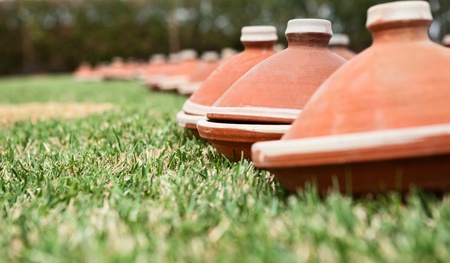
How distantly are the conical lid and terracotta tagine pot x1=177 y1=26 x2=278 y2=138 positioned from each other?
115 centimetres

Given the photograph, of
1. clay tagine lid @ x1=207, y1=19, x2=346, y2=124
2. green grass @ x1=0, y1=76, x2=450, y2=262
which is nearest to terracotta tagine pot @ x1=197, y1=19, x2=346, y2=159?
clay tagine lid @ x1=207, y1=19, x2=346, y2=124

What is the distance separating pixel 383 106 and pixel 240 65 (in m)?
1.42

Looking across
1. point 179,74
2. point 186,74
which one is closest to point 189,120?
point 186,74

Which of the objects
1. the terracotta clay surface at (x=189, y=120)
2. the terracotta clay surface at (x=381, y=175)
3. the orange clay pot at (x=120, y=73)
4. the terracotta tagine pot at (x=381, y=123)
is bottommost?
the orange clay pot at (x=120, y=73)

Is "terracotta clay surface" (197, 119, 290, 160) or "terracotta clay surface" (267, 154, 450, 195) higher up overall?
"terracotta clay surface" (267, 154, 450, 195)

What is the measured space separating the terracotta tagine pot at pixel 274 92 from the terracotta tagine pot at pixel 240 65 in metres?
0.53

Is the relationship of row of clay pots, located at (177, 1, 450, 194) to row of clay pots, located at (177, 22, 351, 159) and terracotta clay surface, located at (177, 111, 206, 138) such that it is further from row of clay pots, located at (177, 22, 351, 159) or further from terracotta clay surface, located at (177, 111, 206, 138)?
terracotta clay surface, located at (177, 111, 206, 138)

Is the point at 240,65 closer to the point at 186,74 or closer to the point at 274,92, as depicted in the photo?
the point at 274,92

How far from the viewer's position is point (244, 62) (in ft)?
9.75

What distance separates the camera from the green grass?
1359 mm

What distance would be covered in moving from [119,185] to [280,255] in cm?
95

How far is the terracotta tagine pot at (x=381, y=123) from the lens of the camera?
152 cm

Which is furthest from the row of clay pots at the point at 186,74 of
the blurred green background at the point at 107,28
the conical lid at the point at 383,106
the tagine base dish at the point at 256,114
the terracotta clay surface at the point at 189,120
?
the blurred green background at the point at 107,28

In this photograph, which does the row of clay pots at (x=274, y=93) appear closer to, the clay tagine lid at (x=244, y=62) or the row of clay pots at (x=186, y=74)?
the clay tagine lid at (x=244, y=62)
